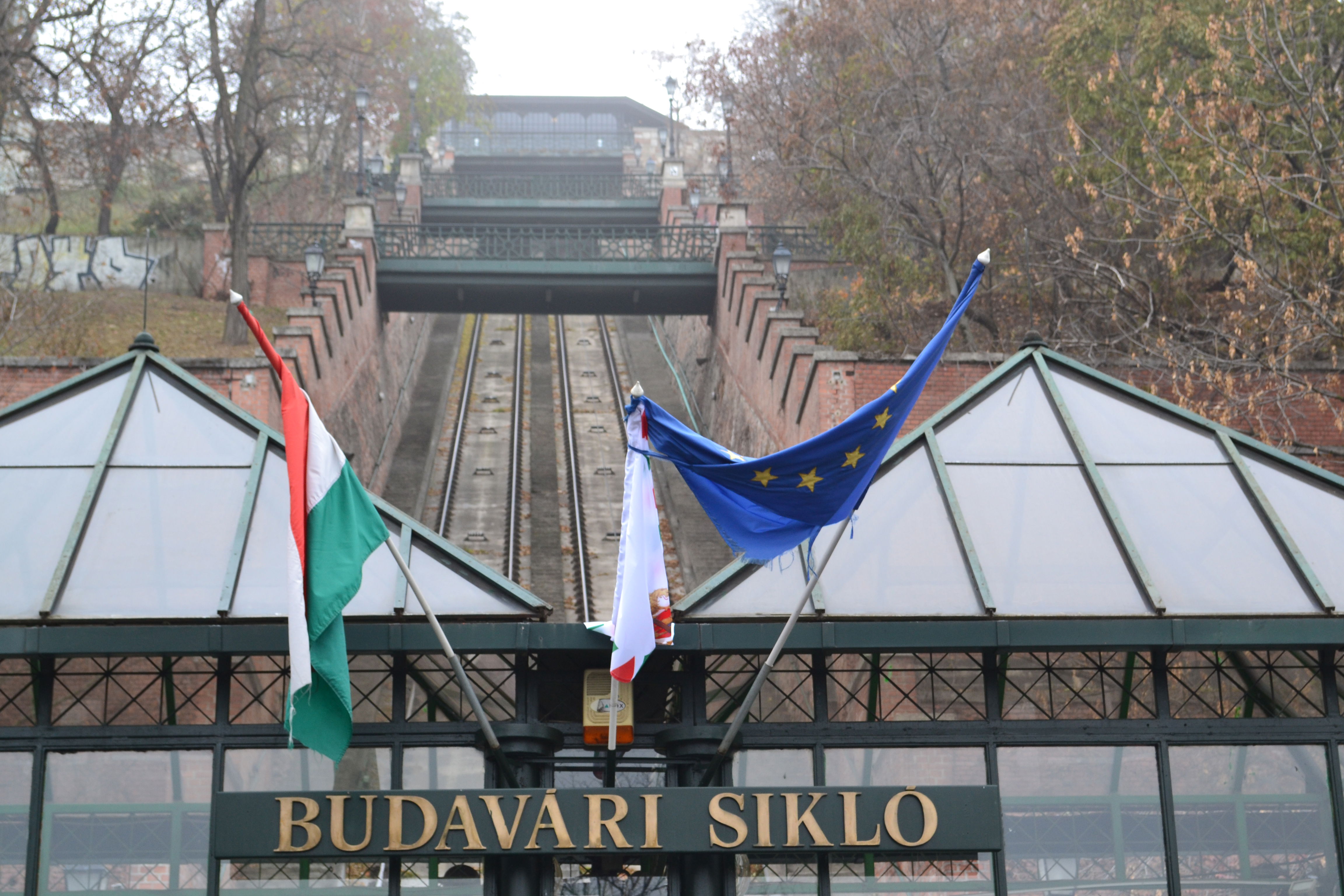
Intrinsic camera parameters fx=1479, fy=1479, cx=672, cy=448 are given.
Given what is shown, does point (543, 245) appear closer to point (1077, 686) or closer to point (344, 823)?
point (1077, 686)

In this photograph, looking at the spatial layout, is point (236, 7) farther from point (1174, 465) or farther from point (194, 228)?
point (1174, 465)

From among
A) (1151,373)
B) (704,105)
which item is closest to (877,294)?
(1151,373)

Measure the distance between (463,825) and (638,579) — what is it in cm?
202

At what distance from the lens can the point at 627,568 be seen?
32.6 feet

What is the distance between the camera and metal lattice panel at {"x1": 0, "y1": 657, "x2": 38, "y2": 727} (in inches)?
412

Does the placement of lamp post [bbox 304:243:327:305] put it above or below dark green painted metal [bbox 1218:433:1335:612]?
above

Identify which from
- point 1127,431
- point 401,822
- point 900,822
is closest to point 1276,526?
point 1127,431

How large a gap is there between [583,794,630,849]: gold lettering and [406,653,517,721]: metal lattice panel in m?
1.12

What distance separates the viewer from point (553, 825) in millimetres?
9875

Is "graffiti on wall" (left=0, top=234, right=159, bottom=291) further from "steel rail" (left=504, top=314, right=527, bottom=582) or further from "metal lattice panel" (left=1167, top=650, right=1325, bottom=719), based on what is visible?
"metal lattice panel" (left=1167, top=650, right=1325, bottom=719)

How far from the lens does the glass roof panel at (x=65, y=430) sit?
37.8ft

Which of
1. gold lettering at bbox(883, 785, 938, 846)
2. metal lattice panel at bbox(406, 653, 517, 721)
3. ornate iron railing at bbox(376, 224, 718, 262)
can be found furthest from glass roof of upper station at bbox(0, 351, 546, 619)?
ornate iron railing at bbox(376, 224, 718, 262)

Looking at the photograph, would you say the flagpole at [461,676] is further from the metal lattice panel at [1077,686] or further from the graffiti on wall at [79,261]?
the graffiti on wall at [79,261]

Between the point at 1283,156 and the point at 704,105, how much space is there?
90.1 ft
